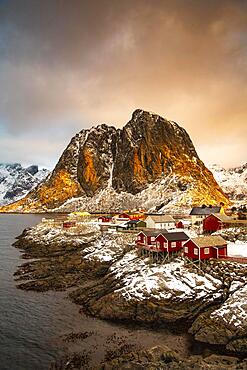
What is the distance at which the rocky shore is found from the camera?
27.7 metres

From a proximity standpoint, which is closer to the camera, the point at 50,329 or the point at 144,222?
the point at 50,329

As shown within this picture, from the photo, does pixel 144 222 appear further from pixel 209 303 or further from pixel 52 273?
pixel 209 303

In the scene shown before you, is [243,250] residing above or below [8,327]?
above

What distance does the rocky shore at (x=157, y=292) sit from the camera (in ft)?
90.7

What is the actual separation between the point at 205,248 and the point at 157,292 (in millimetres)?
10278

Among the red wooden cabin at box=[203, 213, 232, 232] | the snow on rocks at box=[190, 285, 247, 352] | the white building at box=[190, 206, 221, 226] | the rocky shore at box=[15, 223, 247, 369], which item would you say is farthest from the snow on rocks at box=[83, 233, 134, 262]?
the snow on rocks at box=[190, 285, 247, 352]

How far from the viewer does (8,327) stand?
1275 inches

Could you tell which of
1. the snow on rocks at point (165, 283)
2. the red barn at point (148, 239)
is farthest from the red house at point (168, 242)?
the snow on rocks at point (165, 283)

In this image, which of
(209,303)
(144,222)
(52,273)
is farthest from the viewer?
(144,222)

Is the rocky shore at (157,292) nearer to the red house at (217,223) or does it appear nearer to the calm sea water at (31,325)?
the calm sea water at (31,325)

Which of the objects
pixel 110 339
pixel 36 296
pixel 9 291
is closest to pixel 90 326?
pixel 110 339

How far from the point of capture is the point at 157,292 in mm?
35812

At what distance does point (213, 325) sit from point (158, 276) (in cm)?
1058

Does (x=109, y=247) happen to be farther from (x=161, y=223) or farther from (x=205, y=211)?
(x=205, y=211)
